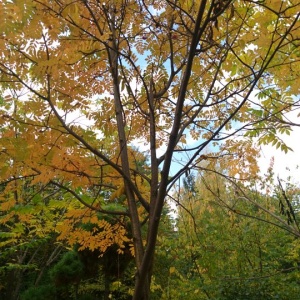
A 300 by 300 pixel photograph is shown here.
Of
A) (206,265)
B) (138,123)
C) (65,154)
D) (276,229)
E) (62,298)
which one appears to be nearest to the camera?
(65,154)

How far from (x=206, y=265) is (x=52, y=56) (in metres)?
4.36

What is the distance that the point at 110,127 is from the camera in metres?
2.56

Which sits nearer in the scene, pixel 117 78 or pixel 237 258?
pixel 117 78

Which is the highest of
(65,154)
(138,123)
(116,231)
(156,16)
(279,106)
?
(156,16)

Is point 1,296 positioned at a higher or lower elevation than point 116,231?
higher

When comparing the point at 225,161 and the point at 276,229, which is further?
the point at 276,229

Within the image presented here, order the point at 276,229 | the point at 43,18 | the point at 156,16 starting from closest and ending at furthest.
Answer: the point at 43,18 < the point at 156,16 < the point at 276,229

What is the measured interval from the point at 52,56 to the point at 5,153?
2.24 ft

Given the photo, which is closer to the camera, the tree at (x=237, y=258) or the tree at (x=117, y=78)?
the tree at (x=117, y=78)

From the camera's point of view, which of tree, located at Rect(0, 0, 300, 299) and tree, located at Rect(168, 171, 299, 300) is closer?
tree, located at Rect(0, 0, 300, 299)

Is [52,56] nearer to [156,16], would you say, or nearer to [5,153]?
[5,153]

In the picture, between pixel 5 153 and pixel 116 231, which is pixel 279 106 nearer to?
pixel 116 231

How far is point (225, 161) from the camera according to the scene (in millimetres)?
2611

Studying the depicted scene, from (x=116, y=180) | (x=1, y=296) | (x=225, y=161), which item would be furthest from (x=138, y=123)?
(x=1, y=296)
